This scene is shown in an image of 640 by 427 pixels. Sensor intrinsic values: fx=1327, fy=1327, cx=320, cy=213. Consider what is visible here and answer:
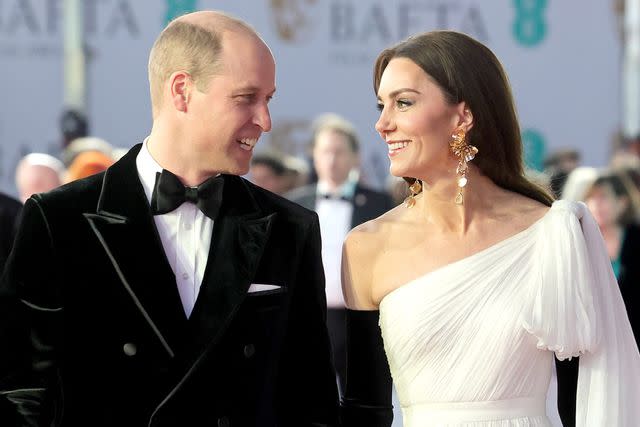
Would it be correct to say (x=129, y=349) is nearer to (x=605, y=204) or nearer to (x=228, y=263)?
(x=228, y=263)

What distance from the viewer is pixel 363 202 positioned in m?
8.90

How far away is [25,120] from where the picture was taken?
1081 cm

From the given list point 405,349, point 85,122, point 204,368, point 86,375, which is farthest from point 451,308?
point 85,122

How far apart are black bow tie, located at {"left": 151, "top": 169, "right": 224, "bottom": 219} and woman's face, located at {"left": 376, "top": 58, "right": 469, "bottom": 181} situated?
71cm

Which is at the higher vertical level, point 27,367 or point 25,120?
point 25,120

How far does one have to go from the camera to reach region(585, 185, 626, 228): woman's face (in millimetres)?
8055

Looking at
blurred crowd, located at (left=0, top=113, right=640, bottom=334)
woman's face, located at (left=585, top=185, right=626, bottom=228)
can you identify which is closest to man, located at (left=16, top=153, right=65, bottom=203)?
blurred crowd, located at (left=0, top=113, right=640, bottom=334)

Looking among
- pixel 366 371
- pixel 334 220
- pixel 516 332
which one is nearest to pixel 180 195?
pixel 366 371

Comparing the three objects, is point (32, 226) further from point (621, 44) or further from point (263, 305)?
point (621, 44)

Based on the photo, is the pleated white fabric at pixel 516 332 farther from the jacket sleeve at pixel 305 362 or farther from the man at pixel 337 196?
the man at pixel 337 196

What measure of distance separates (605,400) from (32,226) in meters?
1.90

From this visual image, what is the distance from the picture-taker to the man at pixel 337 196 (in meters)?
8.75

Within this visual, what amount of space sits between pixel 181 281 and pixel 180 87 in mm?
574

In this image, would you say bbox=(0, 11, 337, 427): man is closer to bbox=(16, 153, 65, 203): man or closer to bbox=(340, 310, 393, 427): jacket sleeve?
bbox=(340, 310, 393, 427): jacket sleeve
